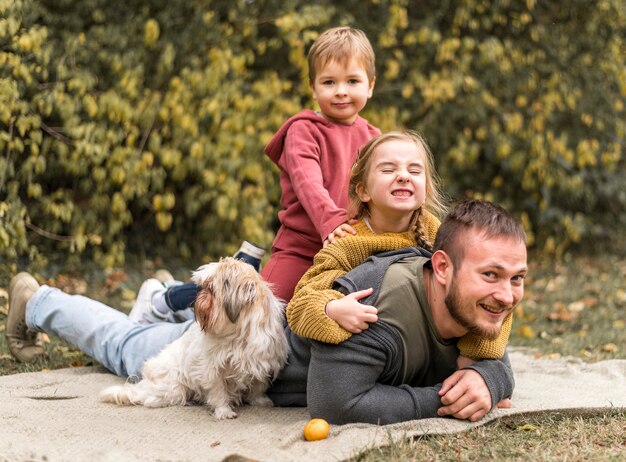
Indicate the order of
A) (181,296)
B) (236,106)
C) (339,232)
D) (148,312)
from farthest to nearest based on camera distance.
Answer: (236,106) < (148,312) < (181,296) < (339,232)

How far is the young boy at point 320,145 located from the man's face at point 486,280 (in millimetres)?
1039

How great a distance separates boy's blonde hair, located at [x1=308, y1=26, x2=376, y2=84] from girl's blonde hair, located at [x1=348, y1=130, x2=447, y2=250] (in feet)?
1.93

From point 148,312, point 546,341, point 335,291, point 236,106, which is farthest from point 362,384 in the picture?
point 236,106

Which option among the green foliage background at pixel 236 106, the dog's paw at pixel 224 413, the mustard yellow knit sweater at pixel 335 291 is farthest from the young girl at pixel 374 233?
the green foliage background at pixel 236 106

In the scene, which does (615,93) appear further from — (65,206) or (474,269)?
(474,269)

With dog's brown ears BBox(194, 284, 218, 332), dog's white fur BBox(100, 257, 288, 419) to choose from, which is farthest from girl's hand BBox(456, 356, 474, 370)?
dog's brown ears BBox(194, 284, 218, 332)

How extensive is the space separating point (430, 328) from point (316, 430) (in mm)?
559

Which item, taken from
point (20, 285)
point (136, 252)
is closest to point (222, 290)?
point (20, 285)

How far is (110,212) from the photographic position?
6.69 metres

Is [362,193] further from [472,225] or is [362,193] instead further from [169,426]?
[169,426]

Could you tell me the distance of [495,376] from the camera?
311cm

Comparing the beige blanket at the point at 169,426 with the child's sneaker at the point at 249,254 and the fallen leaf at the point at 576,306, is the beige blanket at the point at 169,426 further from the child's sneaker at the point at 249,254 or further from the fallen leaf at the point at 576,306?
the fallen leaf at the point at 576,306

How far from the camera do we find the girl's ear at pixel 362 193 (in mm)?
3425

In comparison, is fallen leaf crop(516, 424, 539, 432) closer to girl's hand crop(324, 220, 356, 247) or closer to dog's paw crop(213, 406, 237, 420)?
girl's hand crop(324, 220, 356, 247)
